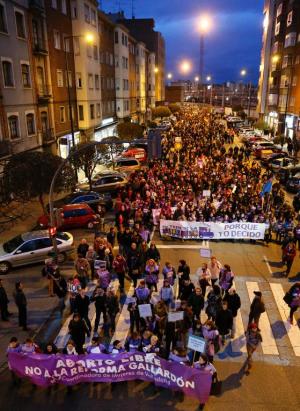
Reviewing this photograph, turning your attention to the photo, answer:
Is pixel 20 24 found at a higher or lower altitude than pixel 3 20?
higher

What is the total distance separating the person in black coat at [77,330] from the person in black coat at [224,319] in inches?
149

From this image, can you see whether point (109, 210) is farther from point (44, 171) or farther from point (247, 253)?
point (247, 253)

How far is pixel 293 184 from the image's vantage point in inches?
1072

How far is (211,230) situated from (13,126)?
1676 centimetres

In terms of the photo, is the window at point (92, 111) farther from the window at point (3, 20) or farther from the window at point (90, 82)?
the window at point (3, 20)

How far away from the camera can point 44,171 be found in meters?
19.8

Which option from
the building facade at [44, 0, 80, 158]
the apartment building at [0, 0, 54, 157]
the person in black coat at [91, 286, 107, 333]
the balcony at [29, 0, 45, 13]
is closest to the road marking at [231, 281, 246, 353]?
the person in black coat at [91, 286, 107, 333]

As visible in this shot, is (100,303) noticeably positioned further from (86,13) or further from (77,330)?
(86,13)

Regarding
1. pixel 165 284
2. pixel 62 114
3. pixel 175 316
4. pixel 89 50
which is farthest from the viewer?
pixel 89 50

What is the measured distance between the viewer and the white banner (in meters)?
17.8

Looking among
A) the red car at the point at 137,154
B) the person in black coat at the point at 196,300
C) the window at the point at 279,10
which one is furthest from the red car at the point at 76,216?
the window at the point at 279,10

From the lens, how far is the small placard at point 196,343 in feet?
27.6

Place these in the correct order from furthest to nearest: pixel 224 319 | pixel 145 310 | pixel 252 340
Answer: pixel 145 310 → pixel 224 319 → pixel 252 340

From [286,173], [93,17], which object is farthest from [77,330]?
[93,17]
